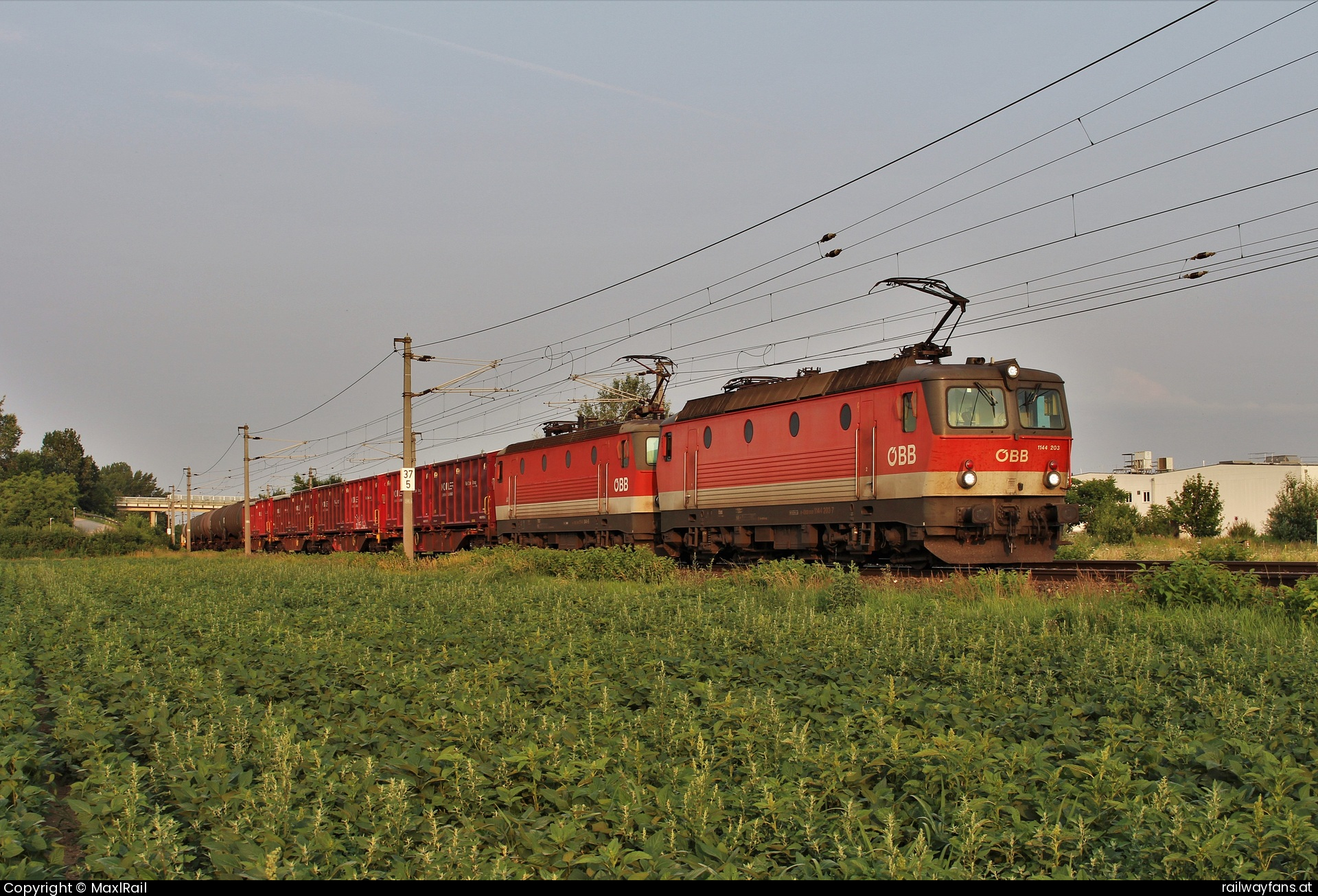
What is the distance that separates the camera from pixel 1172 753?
19.1 feet

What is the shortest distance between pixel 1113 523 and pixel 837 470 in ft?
115

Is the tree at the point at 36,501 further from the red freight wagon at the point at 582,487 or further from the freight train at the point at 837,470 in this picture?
the freight train at the point at 837,470

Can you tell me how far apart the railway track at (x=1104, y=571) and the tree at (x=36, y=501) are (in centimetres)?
9356


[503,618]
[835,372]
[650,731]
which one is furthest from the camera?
[835,372]

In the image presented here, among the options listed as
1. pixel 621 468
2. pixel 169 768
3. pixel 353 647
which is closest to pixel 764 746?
pixel 169 768

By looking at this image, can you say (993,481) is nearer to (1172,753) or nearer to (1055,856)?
(1172,753)

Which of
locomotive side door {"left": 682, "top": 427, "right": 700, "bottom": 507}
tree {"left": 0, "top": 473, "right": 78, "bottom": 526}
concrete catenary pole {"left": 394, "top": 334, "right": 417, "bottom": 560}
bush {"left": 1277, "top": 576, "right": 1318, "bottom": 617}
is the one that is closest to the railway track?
bush {"left": 1277, "top": 576, "right": 1318, "bottom": 617}

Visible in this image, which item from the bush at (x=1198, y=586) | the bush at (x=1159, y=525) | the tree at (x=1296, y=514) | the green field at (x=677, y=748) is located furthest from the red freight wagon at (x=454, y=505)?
the tree at (x=1296, y=514)

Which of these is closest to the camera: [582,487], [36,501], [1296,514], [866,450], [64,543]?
[866,450]

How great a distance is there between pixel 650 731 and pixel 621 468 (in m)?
19.3

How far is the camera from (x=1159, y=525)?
5381 centimetres

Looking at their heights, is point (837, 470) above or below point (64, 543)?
above

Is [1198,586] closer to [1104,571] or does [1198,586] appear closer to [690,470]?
[1104,571]

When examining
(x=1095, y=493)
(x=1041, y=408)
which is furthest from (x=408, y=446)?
(x=1095, y=493)
